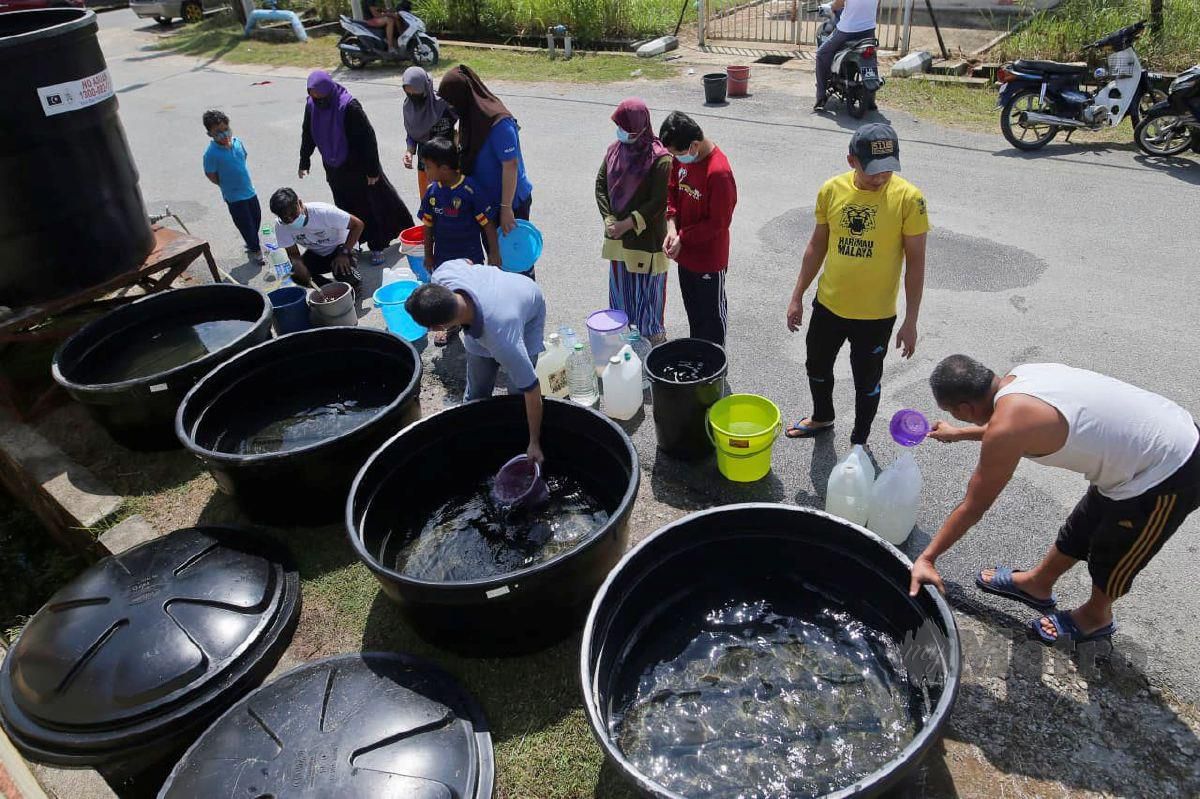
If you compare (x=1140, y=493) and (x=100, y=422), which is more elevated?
(x=1140, y=493)

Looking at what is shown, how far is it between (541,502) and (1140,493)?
263cm

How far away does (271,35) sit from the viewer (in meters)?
17.4

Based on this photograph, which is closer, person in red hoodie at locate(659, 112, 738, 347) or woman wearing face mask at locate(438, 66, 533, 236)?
person in red hoodie at locate(659, 112, 738, 347)

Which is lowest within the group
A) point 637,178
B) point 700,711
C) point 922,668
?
point 700,711

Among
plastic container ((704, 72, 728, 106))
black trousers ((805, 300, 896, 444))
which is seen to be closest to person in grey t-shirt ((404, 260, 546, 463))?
black trousers ((805, 300, 896, 444))

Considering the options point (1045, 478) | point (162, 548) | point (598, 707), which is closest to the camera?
point (598, 707)

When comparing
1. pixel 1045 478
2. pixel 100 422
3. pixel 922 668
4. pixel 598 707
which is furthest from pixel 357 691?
pixel 1045 478

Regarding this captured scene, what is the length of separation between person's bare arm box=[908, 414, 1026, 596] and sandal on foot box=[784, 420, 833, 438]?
69.1 inches

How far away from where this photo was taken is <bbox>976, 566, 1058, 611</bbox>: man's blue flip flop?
3285 millimetres

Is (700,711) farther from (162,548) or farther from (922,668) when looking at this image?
(162,548)

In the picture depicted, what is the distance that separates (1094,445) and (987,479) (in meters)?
0.40

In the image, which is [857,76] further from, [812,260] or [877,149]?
[877,149]

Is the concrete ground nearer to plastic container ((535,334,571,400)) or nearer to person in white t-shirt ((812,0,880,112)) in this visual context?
plastic container ((535,334,571,400))

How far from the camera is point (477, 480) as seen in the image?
429 cm
